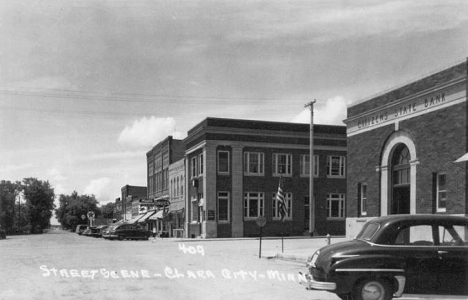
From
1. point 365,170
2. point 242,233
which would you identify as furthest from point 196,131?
point 365,170

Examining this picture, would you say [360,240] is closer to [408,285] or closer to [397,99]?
[408,285]

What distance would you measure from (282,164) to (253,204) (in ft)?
14.0

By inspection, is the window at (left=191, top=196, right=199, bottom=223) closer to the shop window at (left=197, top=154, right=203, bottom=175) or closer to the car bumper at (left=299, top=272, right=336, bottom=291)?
the shop window at (left=197, top=154, right=203, bottom=175)

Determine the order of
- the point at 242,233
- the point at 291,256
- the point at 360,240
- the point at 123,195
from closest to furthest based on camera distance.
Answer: the point at 360,240, the point at 291,256, the point at 242,233, the point at 123,195

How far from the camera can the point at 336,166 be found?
1812 inches

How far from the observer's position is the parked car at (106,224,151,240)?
1570 inches

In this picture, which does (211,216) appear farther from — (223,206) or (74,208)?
(74,208)

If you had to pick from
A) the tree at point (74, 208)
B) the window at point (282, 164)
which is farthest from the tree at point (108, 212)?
the window at point (282, 164)

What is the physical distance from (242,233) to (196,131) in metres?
9.63

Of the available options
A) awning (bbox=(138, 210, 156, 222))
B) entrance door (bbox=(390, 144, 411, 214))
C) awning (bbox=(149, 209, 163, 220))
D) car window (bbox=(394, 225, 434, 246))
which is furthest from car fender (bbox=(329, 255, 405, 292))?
awning (bbox=(138, 210, 156, 222))

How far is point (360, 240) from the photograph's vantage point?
9055 mm

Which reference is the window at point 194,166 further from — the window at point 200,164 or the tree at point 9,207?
the tree at point 9,207

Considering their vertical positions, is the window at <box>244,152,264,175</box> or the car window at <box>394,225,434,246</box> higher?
the window at <box>244,152,264,175</box>
